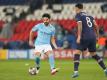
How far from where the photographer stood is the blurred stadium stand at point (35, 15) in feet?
107

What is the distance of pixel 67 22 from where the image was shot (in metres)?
34.3

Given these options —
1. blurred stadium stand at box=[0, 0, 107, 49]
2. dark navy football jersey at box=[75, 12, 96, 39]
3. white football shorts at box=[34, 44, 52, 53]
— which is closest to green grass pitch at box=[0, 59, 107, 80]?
white football shorts at box=[34, 44, 52, 53]

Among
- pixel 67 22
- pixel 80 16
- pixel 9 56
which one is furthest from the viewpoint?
pixel 67 22

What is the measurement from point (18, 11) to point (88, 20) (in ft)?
71.6

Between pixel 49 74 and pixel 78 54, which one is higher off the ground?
pixel 78 54

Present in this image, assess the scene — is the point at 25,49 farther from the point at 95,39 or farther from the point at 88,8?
the point at 95,39

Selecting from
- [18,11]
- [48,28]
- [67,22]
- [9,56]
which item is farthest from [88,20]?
[18,11]

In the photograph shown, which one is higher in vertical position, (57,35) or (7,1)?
(7,1)

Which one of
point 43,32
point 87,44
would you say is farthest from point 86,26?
point 43,32

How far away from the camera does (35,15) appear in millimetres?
36156

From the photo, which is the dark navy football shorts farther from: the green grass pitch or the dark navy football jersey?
the green grass pitch

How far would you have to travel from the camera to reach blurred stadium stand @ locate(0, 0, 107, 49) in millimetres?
32688

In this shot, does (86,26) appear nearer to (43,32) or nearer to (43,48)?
(43,32)

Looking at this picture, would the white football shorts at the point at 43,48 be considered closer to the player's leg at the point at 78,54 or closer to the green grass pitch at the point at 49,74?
the green grass pitch at the point at 49,74
